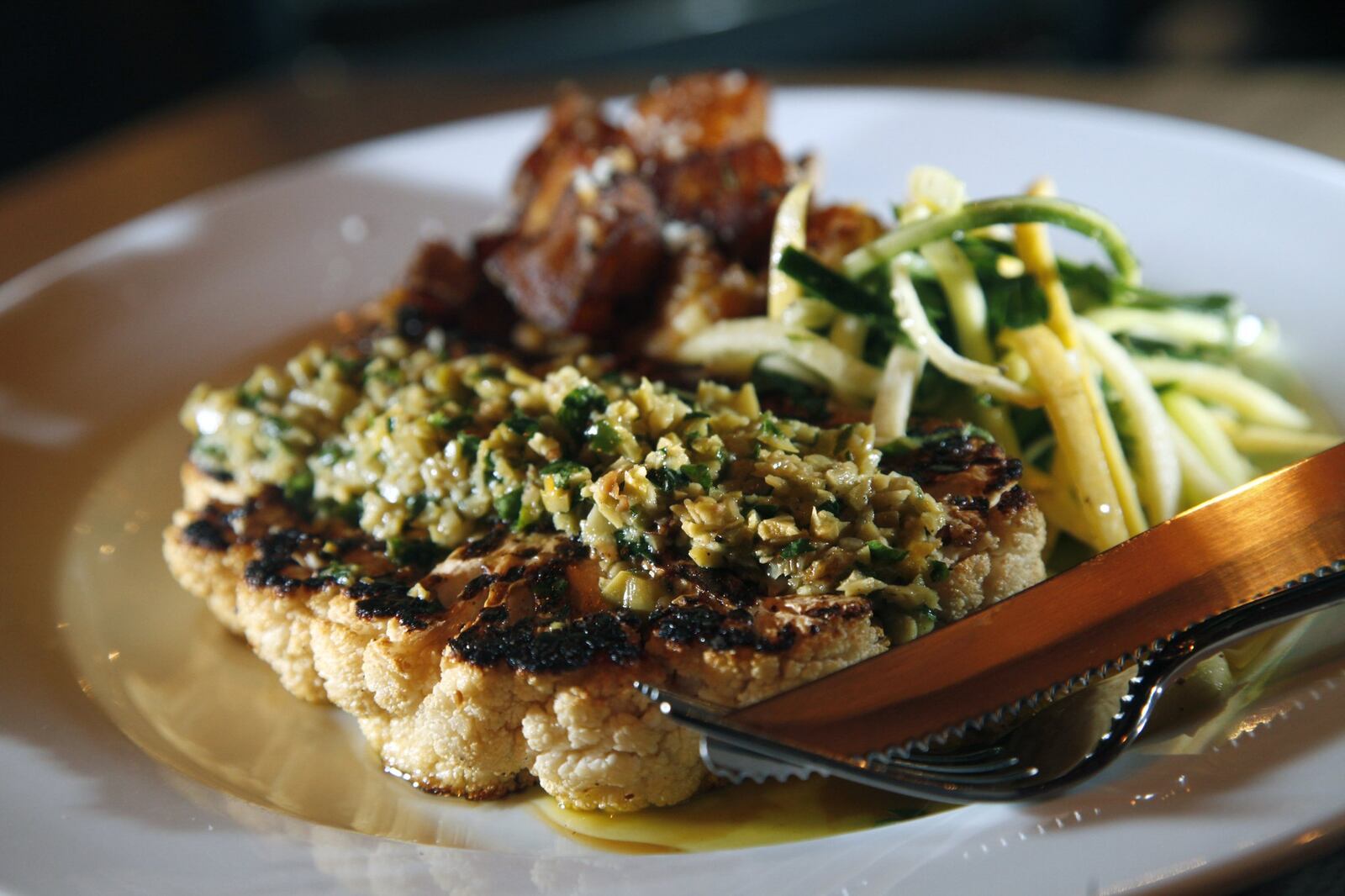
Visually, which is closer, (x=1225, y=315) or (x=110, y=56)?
(x=1225, y=315)

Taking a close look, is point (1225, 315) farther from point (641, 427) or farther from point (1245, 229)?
point (641, 427)

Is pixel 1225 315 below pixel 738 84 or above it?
below

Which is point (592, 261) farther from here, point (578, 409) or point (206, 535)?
point (206, 535)

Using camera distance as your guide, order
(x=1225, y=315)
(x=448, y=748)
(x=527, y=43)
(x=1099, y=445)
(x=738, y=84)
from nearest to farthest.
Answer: (x=448, y=748) → (x=1099, y=445) → (x=1225, y=315) → (x=738, y=84) → (x=527, y=43)

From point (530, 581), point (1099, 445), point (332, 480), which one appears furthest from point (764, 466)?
point (332, 480)

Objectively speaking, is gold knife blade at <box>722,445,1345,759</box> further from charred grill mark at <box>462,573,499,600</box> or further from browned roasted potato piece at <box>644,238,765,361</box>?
browned roasted potato piece at <box>644,238,765,361</box>

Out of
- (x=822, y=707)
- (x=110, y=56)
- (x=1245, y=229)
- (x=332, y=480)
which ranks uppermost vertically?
(x=1245, y=229)
